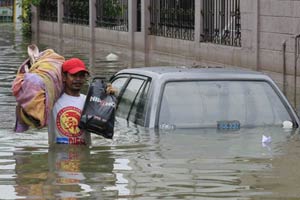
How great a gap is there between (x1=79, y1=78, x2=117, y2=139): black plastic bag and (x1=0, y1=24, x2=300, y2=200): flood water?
0.46m

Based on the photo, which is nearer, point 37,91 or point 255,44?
point 37,91

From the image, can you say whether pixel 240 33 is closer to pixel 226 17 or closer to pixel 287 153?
pixel 226 17

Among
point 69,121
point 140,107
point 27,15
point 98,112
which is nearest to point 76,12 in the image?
point 27,15

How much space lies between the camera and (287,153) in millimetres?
9305

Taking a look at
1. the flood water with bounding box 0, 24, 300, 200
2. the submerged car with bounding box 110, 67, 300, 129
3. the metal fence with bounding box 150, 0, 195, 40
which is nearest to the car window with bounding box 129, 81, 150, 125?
the submerged car with bounding box 110, 67, 300, 129

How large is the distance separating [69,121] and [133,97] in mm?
2187

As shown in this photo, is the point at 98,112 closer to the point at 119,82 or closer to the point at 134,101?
the point at 134,101

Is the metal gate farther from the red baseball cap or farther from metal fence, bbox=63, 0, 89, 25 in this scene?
the red baseball cap

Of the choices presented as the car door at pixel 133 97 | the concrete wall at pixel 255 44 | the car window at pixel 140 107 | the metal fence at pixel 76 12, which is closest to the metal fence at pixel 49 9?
the metal fence at pixel 76 12

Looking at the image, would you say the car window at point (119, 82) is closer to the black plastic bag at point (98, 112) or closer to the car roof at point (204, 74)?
the car roof at point (204, 74)

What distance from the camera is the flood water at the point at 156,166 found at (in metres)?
7.50

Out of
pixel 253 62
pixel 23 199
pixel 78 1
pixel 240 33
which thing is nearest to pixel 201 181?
pixel 23 199

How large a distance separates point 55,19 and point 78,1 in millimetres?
3380

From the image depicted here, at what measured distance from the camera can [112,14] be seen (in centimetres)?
3606
